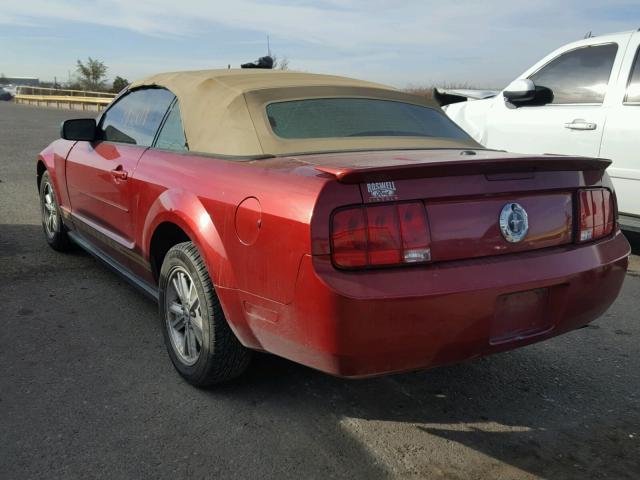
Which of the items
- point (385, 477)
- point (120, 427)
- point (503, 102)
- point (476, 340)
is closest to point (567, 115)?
point (503, 102)

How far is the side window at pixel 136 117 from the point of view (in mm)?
3578

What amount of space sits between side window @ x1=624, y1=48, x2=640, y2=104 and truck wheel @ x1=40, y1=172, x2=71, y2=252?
4982 millimetres

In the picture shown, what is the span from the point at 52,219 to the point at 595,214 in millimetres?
4340

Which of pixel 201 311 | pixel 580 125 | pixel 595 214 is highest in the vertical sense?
pixel 580 125

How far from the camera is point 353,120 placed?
320 centimetres

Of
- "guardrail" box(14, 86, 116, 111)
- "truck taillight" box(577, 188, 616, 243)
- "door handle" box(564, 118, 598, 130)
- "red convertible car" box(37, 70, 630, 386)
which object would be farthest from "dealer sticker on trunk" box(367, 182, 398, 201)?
"guardrail" box(14, 86, 116, 111)

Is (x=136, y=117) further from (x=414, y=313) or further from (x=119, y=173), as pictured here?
(x=414, y=313)

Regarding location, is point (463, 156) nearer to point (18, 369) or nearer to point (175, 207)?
point (175, 207)

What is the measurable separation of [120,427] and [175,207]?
102 centimetres

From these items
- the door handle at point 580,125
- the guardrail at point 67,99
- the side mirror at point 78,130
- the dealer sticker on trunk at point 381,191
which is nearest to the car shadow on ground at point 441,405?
the dealer sticker on trunk at point 381,191

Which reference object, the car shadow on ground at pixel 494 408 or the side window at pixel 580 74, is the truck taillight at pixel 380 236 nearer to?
the car shadow on ground at pixel 494 408

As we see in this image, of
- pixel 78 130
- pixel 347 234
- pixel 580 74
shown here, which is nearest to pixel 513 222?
pixel 347 234

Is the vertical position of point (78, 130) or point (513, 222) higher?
point (78, 130)

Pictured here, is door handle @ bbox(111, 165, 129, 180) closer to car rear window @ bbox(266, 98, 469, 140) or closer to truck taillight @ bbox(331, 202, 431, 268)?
car rear window @ bbox(266, 98, 469, 140)
